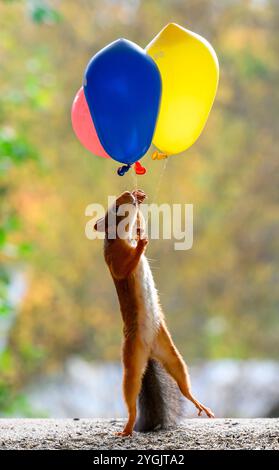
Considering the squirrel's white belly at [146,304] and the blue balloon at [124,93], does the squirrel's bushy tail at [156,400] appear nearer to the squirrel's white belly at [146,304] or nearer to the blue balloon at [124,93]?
the squirrel's white belly at [146,304]

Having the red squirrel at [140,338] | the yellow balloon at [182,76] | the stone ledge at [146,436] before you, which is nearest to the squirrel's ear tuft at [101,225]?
the red squirrel at [140,338]

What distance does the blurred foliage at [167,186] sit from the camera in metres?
6.07

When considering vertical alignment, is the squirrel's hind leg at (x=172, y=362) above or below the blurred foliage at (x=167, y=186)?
below

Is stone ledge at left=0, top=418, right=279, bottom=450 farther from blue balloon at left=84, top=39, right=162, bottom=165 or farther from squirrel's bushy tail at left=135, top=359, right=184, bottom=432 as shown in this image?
blue balloon at left=84, top=39, right=162, bottom=165

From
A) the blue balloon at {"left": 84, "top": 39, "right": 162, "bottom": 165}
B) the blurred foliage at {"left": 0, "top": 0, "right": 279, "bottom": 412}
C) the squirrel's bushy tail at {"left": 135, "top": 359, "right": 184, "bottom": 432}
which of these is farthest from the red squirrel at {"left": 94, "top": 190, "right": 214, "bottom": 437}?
the blurred foliage at {"left": 0, "top": 0, "right": 279, "bottom": 412}

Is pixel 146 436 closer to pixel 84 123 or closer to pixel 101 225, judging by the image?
pixel 101 225

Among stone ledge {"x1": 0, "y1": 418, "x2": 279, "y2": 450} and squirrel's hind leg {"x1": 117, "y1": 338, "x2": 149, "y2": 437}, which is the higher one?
squirrel's hind leg {"x1": 117, "y1": 338, "x2": 149, "y2": 437}

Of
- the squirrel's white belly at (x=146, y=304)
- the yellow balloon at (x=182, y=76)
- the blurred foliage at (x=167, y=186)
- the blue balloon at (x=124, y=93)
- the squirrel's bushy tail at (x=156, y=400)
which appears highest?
the blurred foliage at (x=167, y=186)

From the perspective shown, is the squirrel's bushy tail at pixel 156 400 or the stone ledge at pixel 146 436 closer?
the stone ledge at pixel 146 436

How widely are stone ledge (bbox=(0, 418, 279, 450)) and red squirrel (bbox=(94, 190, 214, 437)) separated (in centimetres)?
6

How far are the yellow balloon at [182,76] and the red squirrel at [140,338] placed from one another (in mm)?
245

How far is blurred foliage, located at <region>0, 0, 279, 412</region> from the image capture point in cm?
607

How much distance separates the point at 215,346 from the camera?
21.7ft

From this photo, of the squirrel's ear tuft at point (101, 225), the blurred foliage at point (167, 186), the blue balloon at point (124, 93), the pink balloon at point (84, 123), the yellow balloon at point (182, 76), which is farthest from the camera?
the blurred foliage at point (167, 186)
